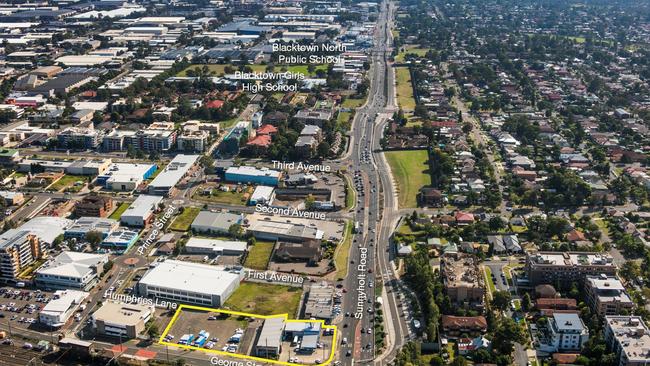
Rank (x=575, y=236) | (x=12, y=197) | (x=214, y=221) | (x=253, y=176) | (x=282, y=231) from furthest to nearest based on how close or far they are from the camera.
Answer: (x=253, y=176), (x=12, y=197), (x=214, y=221), (x=282, y=231), (x=575, y=236)

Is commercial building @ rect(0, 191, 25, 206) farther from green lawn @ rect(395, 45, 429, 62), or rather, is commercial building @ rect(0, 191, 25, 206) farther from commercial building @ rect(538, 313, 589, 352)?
green lawn @ rect(395, 45, 429, 62)

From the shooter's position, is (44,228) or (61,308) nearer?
(61,308)

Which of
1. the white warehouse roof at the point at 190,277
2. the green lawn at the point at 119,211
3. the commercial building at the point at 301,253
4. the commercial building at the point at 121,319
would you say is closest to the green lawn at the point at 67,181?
the green lawn at the point at 119,211

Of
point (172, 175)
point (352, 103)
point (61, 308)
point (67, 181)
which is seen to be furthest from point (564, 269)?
point (352, 103)

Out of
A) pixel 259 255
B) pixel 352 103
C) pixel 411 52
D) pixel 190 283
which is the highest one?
pixel 411 52

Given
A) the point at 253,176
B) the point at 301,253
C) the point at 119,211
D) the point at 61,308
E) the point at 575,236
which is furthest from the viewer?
the point at 253,176

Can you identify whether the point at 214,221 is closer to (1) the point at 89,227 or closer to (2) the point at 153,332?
(1) the point at 89,227
